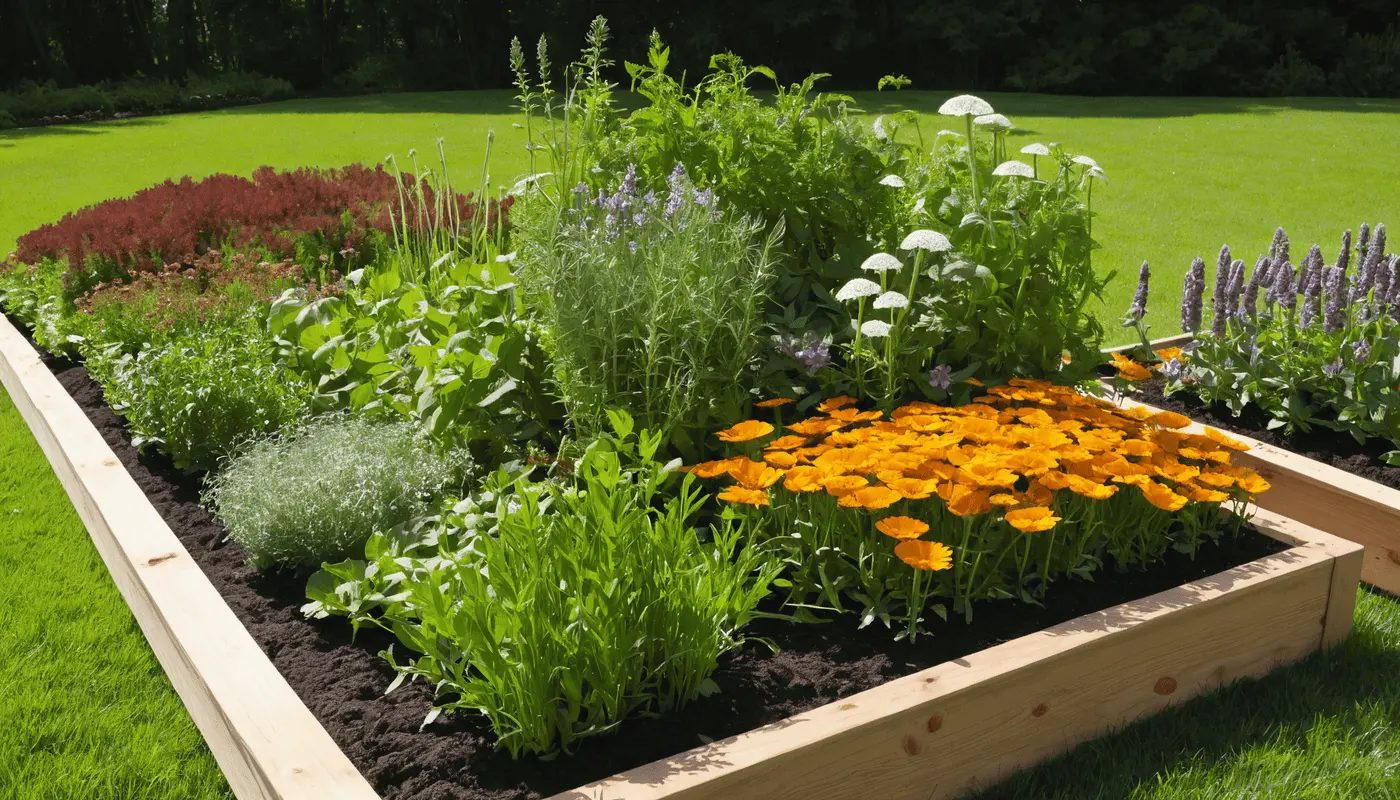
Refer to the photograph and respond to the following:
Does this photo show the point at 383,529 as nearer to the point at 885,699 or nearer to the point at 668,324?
the point at 668,324

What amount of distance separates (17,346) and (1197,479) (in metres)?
5.06

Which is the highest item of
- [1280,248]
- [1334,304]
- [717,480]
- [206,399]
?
[1280,248]

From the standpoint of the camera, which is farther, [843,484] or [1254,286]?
[1254,286]

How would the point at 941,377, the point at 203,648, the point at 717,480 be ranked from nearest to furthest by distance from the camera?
the point at 203,648, the point at 717,480, the point at 941,377

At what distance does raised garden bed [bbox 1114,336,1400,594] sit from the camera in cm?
329

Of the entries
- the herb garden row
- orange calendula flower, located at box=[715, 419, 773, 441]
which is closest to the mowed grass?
the herb garden row

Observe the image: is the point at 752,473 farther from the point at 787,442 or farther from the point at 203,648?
the point at 203,648

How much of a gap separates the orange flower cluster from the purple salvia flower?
106cm

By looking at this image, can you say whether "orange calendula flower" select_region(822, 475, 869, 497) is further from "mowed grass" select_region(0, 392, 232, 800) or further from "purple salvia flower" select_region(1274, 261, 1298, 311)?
"purple salvia flower" select_region(1274, 261, 1298, 311)

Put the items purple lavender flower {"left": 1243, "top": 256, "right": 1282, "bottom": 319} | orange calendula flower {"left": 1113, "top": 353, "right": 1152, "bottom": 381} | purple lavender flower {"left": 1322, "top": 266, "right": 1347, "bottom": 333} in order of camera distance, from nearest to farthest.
A: orange calendula flower {"left": 1113, "top": 353, "right": 1152, "bottom": 381} < purple lavender flower {"left": 1322, "top": 266, "right": 1347, "bottom": 333} < purple lavender flower {"left": 1243, "top": 256, "right": 1282, "bottom": 319}

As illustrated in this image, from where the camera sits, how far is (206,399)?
358 cm

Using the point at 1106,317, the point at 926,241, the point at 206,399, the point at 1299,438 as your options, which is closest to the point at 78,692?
the point at 206,399

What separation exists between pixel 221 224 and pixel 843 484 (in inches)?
173

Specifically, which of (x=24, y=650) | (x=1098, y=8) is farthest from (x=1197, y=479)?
(x=1098, y=8)
